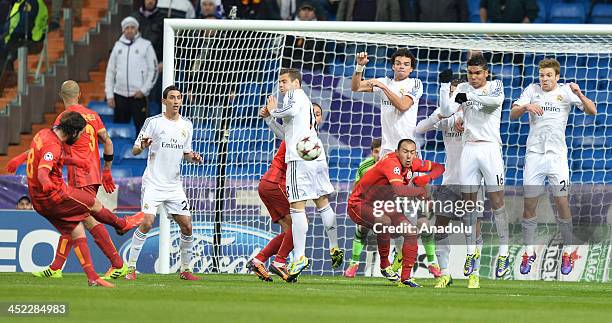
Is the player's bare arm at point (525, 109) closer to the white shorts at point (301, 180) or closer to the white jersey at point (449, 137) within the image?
the white jersey at point (449, 137)

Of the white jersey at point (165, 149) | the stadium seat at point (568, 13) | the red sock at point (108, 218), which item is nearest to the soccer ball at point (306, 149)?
the white jersey at point (165, 149)

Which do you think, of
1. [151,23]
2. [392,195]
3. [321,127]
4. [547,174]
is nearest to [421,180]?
[392,195]

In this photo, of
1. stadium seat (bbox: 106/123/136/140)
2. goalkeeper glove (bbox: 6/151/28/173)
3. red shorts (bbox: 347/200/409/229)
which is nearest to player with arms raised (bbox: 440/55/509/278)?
red shorts (bbox: 347/200/409/229)

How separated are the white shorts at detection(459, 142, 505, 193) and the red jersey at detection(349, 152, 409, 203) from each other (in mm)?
876

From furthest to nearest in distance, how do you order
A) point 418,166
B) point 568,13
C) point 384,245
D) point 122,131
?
point 568,13 < point 122,131 < point 384,245 < point 418,166

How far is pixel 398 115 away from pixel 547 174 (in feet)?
6.38

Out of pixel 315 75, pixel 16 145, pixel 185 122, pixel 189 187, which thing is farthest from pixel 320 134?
pixel 16 145

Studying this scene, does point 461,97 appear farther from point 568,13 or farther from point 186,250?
point 568,13

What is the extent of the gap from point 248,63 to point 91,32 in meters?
3.97

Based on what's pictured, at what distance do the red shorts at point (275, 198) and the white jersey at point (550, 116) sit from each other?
285 centimetres

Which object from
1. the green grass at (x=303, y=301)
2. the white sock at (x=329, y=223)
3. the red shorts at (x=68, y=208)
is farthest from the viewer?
the white sock at (x=329, y=223)

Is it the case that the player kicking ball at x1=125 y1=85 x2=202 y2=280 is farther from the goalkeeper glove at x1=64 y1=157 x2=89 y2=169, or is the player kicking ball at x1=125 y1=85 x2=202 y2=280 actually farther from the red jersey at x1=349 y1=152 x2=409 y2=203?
the red jersey at x1=349 y1=152 x2=409 y2=203

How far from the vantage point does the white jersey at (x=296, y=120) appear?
13188mm

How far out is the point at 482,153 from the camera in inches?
539
